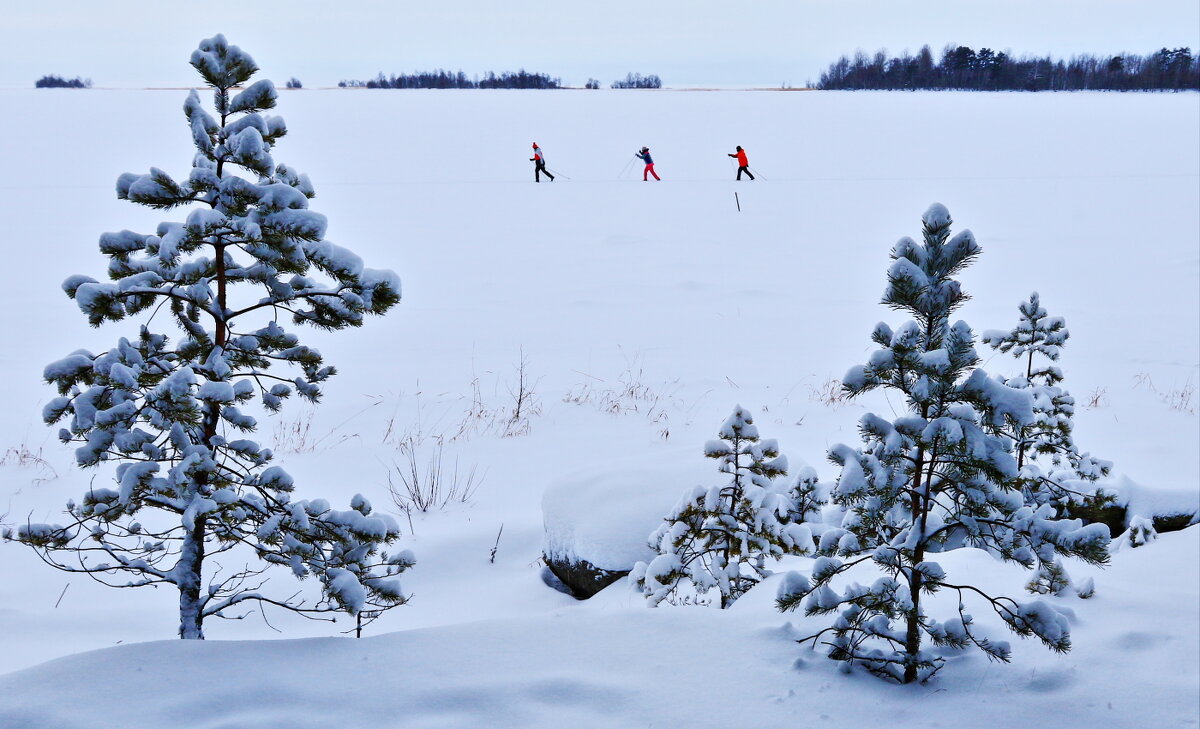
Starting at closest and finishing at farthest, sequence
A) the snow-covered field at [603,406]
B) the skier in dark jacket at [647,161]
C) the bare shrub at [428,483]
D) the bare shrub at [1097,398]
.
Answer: the snow-covered field at [603,406] → the bare shrub at [428,483] → the bare shrub at [1097,398] → the skier in dark jacket at [647,161]

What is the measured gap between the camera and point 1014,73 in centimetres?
9719

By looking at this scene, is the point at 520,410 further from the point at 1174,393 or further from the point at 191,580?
the point at 1174,393

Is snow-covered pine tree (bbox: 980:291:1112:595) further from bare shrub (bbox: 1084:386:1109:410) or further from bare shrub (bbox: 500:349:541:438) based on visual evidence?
bare shrub (bbox: 500:349:541:438)

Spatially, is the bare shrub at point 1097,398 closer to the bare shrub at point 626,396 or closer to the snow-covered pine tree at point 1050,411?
the snow-covered pine tree at point 1050,411

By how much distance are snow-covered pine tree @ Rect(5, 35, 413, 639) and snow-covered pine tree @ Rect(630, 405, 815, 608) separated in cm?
151

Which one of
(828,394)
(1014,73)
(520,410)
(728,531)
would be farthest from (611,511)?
(1014,73)

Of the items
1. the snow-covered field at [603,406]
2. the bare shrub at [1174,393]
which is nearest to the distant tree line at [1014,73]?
the snow-covered field at [603,406]

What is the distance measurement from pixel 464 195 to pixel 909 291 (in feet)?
83.0

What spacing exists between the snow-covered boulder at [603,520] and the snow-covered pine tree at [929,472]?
7.80 ft

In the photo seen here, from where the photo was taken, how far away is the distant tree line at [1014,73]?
92.4 metres

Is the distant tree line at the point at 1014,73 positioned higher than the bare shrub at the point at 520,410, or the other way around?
the distant tree line at the point at 1014,73

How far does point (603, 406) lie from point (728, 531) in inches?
181

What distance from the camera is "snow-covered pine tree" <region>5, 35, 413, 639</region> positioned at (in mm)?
3115

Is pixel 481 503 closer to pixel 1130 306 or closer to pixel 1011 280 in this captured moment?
pixel 1130 306
